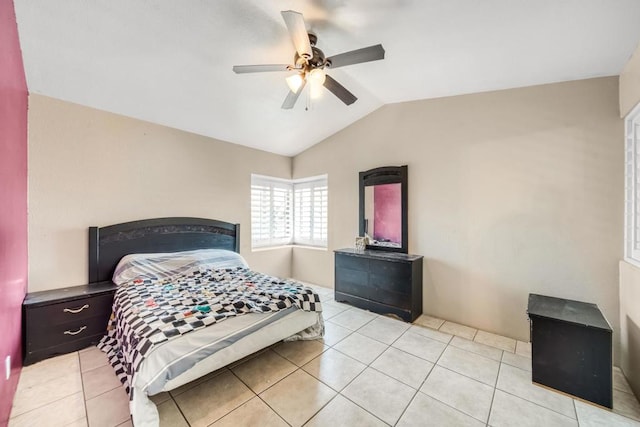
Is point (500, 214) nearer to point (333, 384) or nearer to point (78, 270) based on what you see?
point (333, 384)

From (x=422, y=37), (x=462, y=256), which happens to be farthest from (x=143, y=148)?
(x=462, y=256)

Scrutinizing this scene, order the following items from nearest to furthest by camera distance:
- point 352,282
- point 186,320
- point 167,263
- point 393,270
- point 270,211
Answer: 1. point 186,320
2. point 167,263
3. point 393,270
4. point 352,282
5. point 270,211

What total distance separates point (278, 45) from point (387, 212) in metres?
2.46

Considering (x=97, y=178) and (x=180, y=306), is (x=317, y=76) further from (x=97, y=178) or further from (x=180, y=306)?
(x=97, y=178)

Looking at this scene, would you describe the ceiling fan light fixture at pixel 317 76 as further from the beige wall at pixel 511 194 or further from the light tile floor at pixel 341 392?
the light tile floor at pixel 341 392

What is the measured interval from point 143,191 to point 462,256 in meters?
4.06

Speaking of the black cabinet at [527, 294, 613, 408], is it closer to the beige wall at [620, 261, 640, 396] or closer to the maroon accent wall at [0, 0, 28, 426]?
the beige wall at [620, 261, 640, 396]

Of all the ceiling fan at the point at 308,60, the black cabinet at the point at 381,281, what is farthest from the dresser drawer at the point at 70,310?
the black cabinet at the point at 381,281

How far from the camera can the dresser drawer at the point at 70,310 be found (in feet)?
7.36

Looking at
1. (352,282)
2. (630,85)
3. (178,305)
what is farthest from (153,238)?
(630,85)

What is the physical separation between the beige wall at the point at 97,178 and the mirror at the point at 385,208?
88.6 inches

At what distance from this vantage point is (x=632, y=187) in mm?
2100

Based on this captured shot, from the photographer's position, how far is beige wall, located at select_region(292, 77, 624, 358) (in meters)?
2.30

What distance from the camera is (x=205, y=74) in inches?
101
